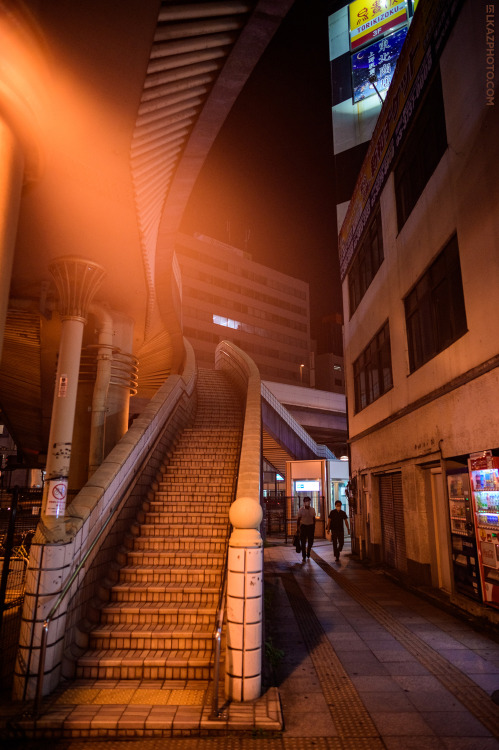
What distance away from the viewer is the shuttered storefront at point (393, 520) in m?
11.3

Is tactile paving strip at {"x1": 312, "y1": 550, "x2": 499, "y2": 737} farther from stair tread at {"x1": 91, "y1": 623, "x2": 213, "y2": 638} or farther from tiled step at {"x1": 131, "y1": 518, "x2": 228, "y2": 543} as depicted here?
tiled step at {"x1": 131, "y1": 518, "x2": 228, "y2": 543}

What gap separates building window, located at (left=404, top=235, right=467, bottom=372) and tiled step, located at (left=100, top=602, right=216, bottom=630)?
617cm

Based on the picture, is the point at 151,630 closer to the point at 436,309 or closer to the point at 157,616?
the point at 157,616

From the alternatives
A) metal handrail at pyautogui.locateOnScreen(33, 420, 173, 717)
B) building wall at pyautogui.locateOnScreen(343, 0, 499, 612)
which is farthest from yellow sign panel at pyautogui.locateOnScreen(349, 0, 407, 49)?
metal handrail at pyautogui.locateOnScreen(33, 420, 173, 717)

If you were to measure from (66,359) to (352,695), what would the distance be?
22.8ft

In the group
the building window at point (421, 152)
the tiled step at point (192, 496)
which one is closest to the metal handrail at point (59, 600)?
the tiled step at point (192, 496)

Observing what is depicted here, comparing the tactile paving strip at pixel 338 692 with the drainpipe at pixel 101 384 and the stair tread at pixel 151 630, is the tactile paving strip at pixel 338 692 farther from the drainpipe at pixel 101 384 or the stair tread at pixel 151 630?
the drainpipe at pixel 101 384

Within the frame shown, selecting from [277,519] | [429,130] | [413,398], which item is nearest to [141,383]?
[277,519]

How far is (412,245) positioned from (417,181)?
4.89 feet

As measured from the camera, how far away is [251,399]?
11102 millimetres

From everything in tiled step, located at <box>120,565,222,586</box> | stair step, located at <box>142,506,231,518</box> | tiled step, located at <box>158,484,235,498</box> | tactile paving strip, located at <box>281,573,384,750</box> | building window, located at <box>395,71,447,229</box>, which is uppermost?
building window, located at <box>395,71,447,229</box>

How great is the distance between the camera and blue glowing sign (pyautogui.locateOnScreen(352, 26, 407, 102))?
2092 cm

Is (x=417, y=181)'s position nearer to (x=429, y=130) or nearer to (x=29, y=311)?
(x=429, y=130)

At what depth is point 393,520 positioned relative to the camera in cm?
1200
